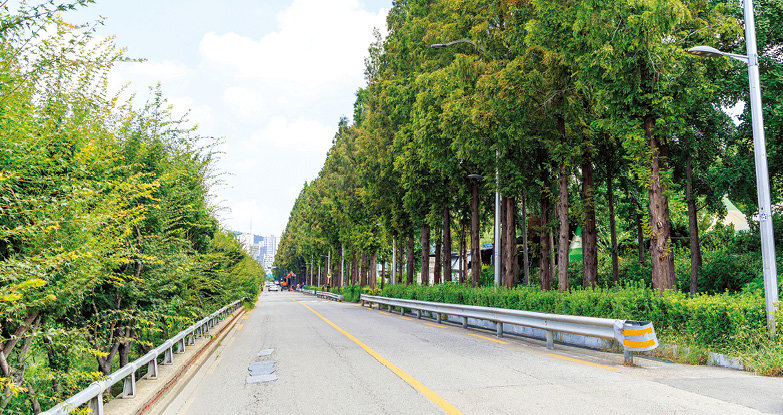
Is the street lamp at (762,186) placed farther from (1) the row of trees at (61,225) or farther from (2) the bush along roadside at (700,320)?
(1) the row of trees at (61,225)

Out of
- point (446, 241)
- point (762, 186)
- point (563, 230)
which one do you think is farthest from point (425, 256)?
point (762, 186)

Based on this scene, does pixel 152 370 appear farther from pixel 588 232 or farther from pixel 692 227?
pixel 692 227

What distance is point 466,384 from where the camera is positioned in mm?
7719

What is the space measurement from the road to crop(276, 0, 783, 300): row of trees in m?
4.94

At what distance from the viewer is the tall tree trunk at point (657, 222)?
12766 millimetres

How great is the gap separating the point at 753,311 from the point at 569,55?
760 centimetres

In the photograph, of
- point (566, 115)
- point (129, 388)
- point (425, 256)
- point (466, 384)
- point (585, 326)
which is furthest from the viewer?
point (425, 256)

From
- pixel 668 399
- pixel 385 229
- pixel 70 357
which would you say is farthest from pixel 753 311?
pixel 385 229

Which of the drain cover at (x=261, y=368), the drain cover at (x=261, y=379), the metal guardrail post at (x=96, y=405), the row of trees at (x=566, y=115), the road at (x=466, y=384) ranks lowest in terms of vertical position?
the drain cover at (x=261, y=368)

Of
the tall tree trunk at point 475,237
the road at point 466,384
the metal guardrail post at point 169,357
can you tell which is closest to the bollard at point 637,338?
the road at point 466,384

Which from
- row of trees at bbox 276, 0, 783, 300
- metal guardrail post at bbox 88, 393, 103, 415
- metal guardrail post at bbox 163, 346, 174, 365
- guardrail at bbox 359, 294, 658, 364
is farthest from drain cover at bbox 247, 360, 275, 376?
row of trees at bbox 276, 0, 783, 300

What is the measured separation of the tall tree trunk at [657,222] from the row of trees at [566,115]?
0.03m

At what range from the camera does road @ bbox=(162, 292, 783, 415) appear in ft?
21.0

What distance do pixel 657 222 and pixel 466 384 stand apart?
780cm
